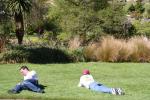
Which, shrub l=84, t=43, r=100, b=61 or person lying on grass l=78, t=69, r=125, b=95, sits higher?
person lying on grass l=78, t=69, r=125, b=95

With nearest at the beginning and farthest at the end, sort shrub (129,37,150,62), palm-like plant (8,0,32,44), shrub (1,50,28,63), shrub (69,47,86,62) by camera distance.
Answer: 1. shrub (1,50,28,63)
2. shrub (69,47,86,62)
3. shrub (129,37,150,62)
4. palm-like plant (8,0,32,44)

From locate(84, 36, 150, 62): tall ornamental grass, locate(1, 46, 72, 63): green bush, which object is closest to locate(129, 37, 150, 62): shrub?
locate(84, 36, 150, 62): tall ornamental grass

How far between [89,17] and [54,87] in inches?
660

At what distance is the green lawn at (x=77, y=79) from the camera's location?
44.2 ft

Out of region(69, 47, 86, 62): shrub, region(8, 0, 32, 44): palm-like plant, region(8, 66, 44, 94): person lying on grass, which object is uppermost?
region(8, 0, 32, 44): palm-like plant

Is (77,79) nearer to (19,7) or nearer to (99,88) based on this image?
(99,88)

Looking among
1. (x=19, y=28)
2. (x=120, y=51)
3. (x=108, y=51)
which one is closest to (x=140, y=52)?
(x=120, y=51)

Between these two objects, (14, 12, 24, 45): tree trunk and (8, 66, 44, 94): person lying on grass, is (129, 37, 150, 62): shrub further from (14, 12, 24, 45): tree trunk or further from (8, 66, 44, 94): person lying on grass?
(8, 66, 44, 94): person lying on grass

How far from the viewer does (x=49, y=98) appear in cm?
1322

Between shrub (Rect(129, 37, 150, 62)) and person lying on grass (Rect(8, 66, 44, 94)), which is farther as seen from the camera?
shrub (Rect(129, 37, 150, 62))

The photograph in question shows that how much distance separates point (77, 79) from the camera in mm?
17344

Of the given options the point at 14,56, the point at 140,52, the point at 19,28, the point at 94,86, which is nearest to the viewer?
the point at 94,86

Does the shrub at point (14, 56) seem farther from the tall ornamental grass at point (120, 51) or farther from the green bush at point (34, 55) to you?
the tall ornamental grass at point (120, 51)

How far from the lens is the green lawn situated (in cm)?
1348
